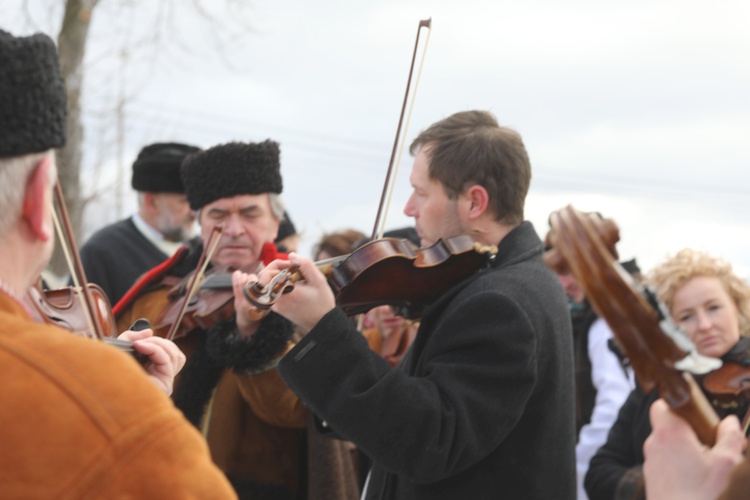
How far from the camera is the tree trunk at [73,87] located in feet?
34.8

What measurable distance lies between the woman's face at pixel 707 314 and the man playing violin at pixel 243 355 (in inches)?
58.8

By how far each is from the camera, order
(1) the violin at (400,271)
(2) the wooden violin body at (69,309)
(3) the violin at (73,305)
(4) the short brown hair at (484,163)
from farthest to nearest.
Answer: (4) the short brown hair at (484,163), (1) the violin at (400,271), (2) the wooden violin body at (69,309), (3) the violin at (73,305)

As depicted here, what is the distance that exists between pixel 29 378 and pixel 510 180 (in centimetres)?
198

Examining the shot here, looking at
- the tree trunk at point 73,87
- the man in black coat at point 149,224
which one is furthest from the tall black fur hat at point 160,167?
the tree trunk at point 73,87

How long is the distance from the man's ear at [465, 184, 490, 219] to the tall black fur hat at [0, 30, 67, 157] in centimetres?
167

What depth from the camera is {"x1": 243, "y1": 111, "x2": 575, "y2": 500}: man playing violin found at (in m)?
2.59

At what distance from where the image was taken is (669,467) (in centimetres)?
157

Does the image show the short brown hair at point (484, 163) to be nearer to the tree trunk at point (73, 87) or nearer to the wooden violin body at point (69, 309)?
the wooden violin body at point (69, 309)

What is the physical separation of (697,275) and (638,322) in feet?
8.85

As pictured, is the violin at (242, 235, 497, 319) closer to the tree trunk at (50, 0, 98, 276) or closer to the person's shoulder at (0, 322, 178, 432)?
the person's shoulder at (0, 322, 178, 432)

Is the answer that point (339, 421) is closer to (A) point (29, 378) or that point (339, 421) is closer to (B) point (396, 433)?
(B) point (396, 433)

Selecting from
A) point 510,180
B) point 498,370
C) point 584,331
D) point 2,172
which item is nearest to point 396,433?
point 498,370

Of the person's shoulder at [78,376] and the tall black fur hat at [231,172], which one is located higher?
the person's shoulder at [78,376]

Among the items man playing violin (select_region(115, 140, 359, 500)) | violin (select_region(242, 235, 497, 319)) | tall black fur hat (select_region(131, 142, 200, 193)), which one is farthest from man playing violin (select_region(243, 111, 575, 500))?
tall black fur hat (select_region(131, 142, 200, 193))
